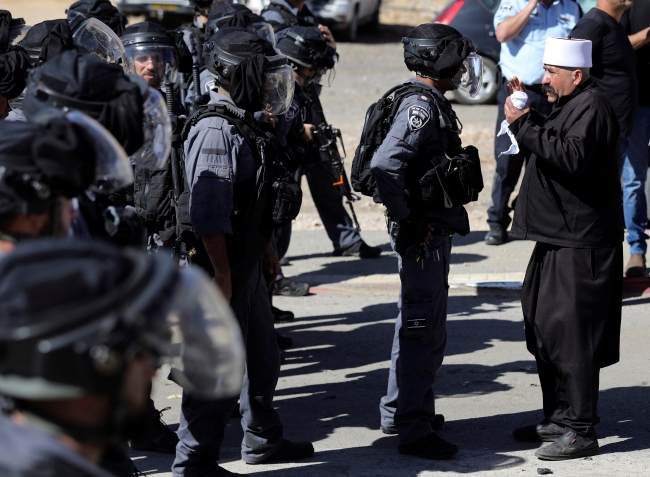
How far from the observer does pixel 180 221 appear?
447 cm

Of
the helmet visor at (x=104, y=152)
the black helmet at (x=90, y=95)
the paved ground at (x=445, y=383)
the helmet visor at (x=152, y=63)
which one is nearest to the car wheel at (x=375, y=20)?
the paved ground at (x=445, y=383)

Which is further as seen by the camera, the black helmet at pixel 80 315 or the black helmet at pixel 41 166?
the black helmet at pixel 41 166

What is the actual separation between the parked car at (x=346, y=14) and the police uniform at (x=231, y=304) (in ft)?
47.4

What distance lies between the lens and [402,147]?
179 inches

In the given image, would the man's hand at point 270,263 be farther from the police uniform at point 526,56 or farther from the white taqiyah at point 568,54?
the police uniform at point 526,56

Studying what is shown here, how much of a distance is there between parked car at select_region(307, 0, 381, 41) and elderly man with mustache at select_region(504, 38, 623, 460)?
46.1ft

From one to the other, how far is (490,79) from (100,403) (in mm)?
12928

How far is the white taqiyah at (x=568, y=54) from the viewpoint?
4723 mm

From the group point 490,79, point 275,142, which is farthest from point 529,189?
point 490,79

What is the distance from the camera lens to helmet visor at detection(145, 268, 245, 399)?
182 centimetres

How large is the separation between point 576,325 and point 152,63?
2.76 m

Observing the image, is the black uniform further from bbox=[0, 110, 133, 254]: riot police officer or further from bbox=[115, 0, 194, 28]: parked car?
bbox=[115, 0, 194, 28]: parked car

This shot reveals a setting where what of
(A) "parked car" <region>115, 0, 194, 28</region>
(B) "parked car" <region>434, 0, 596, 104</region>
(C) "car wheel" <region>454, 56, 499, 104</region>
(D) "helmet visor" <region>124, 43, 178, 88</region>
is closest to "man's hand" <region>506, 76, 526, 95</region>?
(D) "helmet visor" <region>124, 43, 178, 88</region>

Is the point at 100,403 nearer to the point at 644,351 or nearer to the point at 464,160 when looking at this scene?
the point at 464,160
